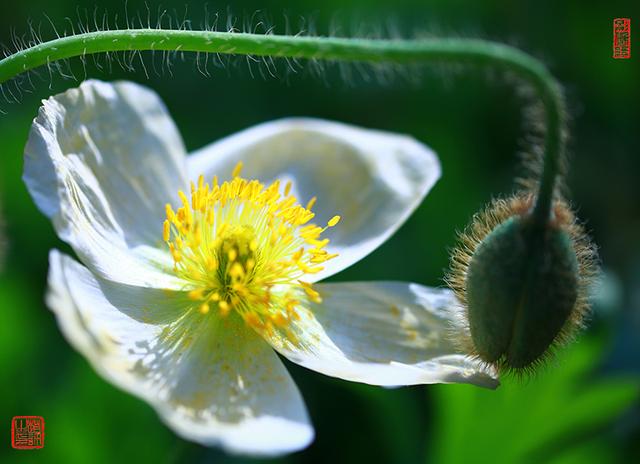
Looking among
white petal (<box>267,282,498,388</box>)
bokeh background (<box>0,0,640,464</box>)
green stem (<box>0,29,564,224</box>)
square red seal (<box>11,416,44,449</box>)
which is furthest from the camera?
bokeh background (<box>0,0,640,464</box>)

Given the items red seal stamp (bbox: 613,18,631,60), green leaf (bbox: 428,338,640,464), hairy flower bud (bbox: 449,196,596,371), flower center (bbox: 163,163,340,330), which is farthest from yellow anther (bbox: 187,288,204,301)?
red seal stamp (bbox: 613,18,631,60)

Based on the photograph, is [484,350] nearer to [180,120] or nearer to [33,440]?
[33,440]

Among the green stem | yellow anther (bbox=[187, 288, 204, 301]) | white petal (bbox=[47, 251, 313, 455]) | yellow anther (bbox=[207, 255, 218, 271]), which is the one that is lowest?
white petal (bbox=[47, 251, 313, 455])

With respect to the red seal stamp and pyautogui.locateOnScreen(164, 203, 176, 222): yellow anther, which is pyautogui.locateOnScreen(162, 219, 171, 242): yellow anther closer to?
pyautogui.locateOnScreen(164, 203, 176, 222): yellow anther

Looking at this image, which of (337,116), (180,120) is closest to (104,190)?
(180,120)

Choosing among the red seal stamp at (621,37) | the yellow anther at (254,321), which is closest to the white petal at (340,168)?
the yellow anther at (254,321)

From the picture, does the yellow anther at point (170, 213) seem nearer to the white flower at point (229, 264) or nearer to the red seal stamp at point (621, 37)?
the white flower at point (229, 264)
